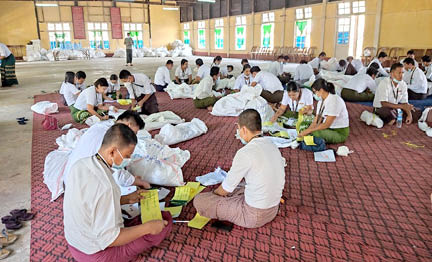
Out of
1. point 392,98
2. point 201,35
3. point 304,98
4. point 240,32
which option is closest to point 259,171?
point 304,98

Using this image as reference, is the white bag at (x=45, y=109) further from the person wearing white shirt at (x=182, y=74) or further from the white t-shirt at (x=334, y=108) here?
the white t-shirt at (x=334, y=108)

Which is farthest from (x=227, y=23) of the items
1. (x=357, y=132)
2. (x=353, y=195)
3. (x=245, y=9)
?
(x=353, y=195)

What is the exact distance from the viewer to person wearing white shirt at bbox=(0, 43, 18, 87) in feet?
27.5

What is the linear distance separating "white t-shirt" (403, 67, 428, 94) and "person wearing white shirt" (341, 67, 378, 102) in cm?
60

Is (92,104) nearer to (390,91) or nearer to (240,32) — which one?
(390,91)

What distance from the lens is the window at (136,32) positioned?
25062 millimetres

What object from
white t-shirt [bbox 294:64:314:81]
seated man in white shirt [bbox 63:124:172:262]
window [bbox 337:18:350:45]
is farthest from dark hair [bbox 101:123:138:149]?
window [bbox 337:18:350:45]

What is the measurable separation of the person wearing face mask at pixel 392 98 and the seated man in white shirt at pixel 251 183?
339cm

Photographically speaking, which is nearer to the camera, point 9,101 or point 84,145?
point 84,145

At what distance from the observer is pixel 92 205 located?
1.48 metres

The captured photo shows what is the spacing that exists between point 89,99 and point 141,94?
3.54 feet

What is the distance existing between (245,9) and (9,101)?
15313 mm

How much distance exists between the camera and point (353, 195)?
8.86 feet

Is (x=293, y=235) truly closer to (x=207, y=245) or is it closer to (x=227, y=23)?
(x=207, y=245)
